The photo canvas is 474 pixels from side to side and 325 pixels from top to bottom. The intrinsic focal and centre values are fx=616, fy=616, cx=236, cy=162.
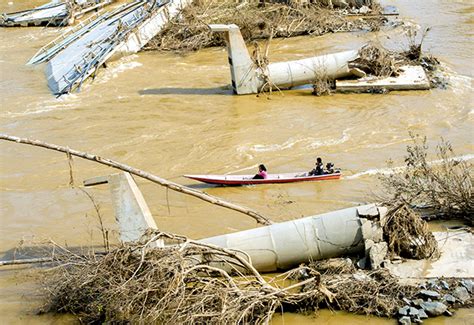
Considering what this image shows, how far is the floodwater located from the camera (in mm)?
11438

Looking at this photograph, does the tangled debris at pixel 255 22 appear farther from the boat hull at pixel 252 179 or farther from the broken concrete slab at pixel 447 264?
the broken concrete slab at pixel 447 264

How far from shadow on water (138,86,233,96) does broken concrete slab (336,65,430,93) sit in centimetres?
343

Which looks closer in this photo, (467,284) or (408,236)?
(467,284)

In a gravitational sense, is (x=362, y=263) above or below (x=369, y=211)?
below

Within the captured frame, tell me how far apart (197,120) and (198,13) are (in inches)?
364

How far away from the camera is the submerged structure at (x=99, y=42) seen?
66.4 feet

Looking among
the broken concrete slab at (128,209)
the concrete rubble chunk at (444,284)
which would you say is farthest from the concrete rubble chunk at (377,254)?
the broken concrete slab at (128,209)

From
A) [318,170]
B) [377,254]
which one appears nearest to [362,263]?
[377,254]

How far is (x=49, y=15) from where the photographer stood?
28.4 metres

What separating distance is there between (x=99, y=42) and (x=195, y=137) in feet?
29.1

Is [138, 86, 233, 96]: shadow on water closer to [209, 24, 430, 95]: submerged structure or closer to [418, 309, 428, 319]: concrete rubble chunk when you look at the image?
[209, 24, 430, 95]: submerged structure

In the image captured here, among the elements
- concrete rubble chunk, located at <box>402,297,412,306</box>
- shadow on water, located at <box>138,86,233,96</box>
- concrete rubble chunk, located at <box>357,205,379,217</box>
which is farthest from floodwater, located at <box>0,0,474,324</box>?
concrete rubble chunk, located at <box>357,205,379,217</box>

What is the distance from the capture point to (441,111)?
16156 millimetres

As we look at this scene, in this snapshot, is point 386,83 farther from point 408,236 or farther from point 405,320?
point 405,320
